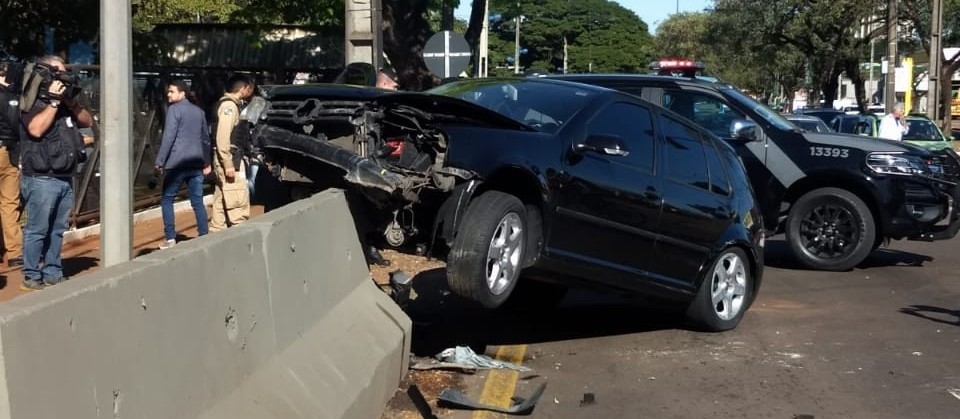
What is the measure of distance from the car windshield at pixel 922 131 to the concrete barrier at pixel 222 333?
906 inches

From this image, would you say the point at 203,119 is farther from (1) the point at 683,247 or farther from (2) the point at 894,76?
(2) the point at 894,76

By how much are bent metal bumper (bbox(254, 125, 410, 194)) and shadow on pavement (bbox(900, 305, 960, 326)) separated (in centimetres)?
519

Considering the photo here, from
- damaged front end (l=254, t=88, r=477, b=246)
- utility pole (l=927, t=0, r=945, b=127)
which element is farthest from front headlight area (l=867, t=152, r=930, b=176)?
utility pole (l=927, t=0, r=945, b=127)

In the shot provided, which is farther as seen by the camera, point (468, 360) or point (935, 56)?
point (935, 56)

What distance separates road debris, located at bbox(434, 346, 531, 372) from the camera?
7.12m

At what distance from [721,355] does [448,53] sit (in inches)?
338

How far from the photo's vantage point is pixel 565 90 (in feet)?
24.7

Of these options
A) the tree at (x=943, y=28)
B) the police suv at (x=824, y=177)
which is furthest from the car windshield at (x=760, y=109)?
the tree at (x=943, y=28)

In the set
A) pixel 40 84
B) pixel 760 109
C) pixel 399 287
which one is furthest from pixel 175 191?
pixel 760 109

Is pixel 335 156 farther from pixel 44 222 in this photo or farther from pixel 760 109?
pixel 760 109

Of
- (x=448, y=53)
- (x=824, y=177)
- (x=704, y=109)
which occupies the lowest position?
(x=824, y=177)

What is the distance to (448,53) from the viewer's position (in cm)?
1552

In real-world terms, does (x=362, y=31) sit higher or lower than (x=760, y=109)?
higher

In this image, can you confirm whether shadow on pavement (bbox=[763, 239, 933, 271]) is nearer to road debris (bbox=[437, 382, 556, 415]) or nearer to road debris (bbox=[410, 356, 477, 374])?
road debris (bbox=[410, 356, 477, 374])
